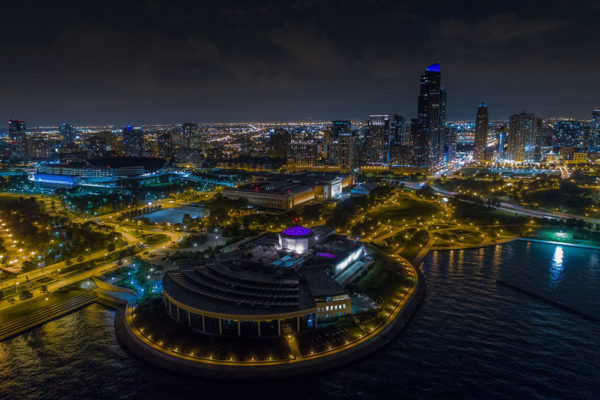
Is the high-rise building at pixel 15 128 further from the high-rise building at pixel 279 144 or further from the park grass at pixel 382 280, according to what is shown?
the park grass at pixel 382 280

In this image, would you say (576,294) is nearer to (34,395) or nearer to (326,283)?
(326,283)

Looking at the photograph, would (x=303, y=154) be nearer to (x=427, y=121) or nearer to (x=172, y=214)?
(x=427, y=121)

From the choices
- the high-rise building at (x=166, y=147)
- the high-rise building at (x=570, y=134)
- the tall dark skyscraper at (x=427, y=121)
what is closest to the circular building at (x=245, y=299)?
the tall dark skyscraper at (x=427, y=121)

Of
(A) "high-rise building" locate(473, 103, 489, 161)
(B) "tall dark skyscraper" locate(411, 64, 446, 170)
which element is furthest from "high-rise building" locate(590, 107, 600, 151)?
(B) "tall dark skyscraper" locate(411, 64, 446, 170)

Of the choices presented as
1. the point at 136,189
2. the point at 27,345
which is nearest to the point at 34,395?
the point at 27,345

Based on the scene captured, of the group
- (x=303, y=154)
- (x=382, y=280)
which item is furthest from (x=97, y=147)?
(x=382, y=280)

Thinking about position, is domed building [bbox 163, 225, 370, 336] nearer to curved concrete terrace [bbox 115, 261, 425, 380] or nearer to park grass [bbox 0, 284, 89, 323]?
curved concrete terrace [bbox 115, 261, 425, 380]

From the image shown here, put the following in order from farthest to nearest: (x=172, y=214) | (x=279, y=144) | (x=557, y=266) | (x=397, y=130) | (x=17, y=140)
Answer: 1. (x=279, y=144)
2. (x=17, y=140)
3. (x=397, y=130)
4. (x=172, y=214)
5. (x=557, y=266)
